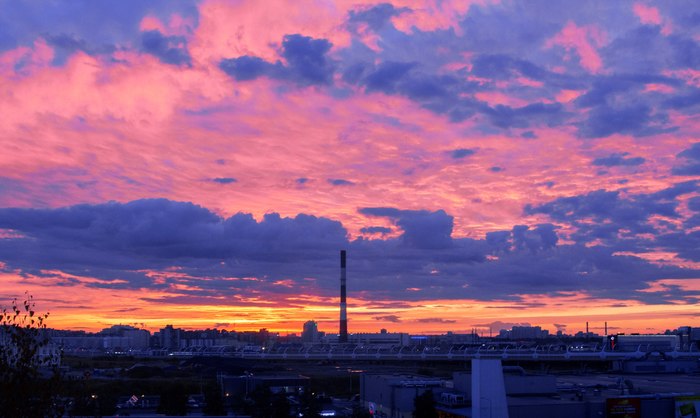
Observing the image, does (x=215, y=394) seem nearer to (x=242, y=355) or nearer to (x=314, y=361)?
(x=314, y=361)

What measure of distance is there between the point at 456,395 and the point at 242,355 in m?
84.9

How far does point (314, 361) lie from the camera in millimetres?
102000

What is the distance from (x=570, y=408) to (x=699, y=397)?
4.24 metres

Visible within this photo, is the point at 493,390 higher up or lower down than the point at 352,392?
higher up

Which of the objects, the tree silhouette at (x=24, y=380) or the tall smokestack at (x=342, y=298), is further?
the tall smokestack at (x=342, y=298)

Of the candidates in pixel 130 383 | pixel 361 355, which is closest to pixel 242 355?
pixel 361 355

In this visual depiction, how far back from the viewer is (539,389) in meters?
27.2

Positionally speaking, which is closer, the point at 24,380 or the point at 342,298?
the point at 24,380

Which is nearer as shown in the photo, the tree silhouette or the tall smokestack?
the tree silhouette

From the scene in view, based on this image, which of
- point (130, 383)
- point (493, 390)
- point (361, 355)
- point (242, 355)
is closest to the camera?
point (493, 390)

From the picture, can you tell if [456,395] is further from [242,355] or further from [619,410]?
[242,355]

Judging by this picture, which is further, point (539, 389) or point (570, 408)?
point (539, 389)

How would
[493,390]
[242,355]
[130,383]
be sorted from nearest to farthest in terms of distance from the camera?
1. [493,390]
2. [130,383]
3. [242,355]

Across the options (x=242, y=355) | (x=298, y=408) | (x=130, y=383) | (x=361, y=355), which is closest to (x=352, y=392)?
(x=130, y=383)
